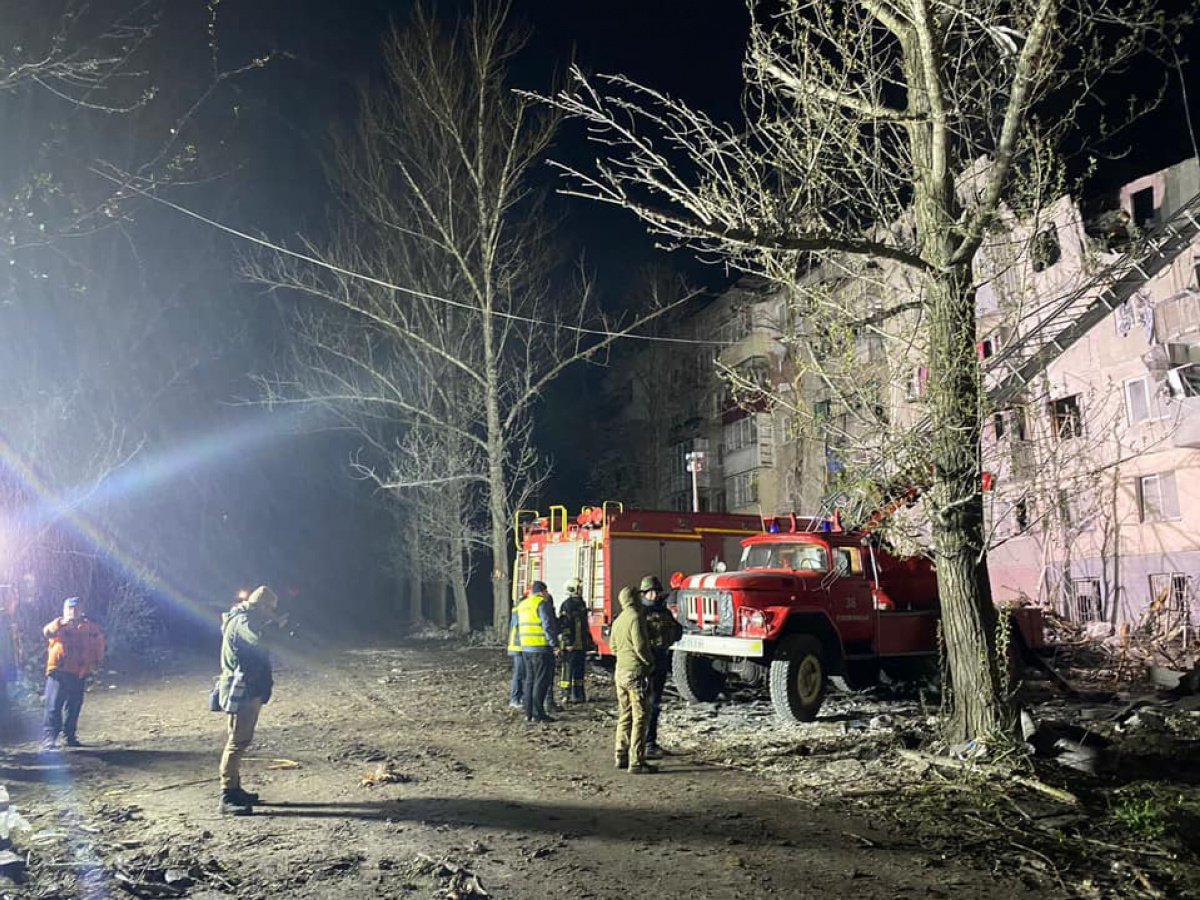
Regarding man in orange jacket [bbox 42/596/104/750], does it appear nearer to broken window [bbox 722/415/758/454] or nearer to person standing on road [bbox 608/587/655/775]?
person standing on road [bbox 608/587/655/775]

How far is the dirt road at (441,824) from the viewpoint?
5223mm

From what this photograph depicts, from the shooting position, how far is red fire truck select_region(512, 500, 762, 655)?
14.8 m

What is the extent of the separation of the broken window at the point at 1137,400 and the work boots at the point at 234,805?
65.2 ft

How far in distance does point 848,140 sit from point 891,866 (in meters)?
6.08

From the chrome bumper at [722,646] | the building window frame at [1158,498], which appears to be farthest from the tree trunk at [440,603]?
the chrome bumper at [722,646]

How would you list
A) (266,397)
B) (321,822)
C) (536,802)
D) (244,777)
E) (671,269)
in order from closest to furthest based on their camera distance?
(321,822)
(536,802)
(244,777)
(266,397)
(671,269)

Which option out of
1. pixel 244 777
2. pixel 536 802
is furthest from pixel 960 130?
pixel 244 777

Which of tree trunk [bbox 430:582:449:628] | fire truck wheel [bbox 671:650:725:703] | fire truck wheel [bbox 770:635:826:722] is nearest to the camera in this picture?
fire truck wheel [bbox 770:635:826:722]

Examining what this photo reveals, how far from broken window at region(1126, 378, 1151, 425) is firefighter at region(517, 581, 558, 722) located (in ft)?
51.0

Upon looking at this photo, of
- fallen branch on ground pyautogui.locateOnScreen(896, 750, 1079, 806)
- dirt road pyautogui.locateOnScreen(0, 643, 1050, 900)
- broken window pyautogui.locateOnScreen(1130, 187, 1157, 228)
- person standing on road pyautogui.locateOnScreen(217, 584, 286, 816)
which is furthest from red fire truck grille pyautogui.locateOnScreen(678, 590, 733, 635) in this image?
broken window pyautogui.locateOnScreen(1130, 187, 1157, 228)

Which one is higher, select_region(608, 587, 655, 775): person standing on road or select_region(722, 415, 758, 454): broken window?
select_region(722, 415, 758, 454): broken window

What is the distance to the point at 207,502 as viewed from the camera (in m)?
36.7

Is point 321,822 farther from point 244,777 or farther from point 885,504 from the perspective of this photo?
point 885,504

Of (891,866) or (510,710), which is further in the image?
(510,710)
